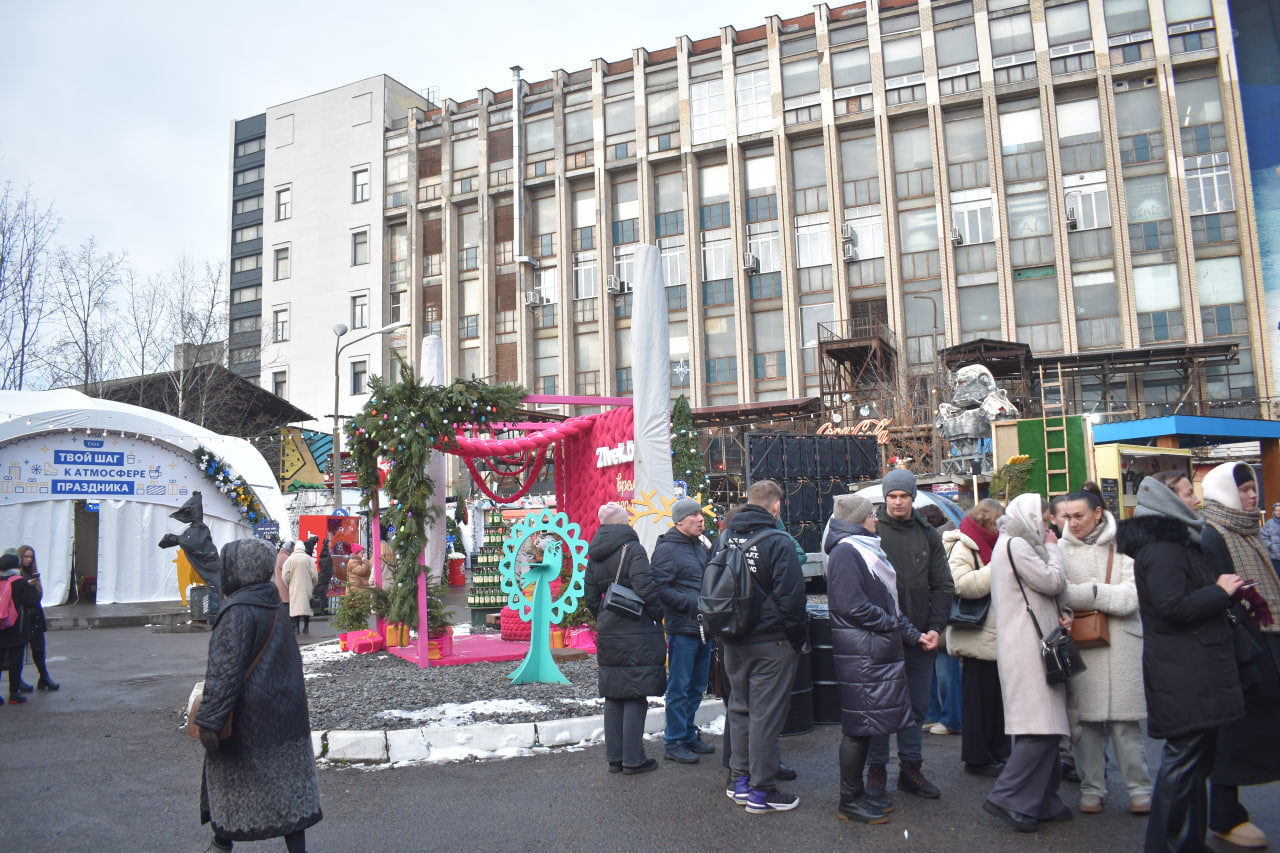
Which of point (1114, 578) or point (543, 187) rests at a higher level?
point (543, 187)

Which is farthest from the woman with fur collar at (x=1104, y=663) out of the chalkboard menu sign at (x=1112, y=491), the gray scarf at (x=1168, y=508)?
the chalkboard menu sign at (x=1112, y=491)

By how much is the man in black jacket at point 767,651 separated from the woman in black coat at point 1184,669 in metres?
1.78

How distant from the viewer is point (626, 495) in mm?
12500

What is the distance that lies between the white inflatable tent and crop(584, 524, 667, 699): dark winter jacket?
668 inches

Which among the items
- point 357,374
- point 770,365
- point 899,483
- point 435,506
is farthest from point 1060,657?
point 357,374

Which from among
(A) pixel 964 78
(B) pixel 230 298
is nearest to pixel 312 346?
(B) pixel 230 298

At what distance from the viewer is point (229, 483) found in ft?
68.9

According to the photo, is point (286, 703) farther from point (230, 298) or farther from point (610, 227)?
point (230, 298)

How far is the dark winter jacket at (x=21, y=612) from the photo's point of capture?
9.37m

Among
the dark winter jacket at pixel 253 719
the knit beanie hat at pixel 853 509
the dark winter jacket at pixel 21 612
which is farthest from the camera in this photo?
the dark winter jacket at pixel 21 612

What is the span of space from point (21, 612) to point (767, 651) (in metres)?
8.53

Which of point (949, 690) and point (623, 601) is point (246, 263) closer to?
point (623, 601)

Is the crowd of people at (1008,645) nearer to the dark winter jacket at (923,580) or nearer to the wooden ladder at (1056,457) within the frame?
the dark winter jacket at (923,580)

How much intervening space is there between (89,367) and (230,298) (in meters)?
24.2
